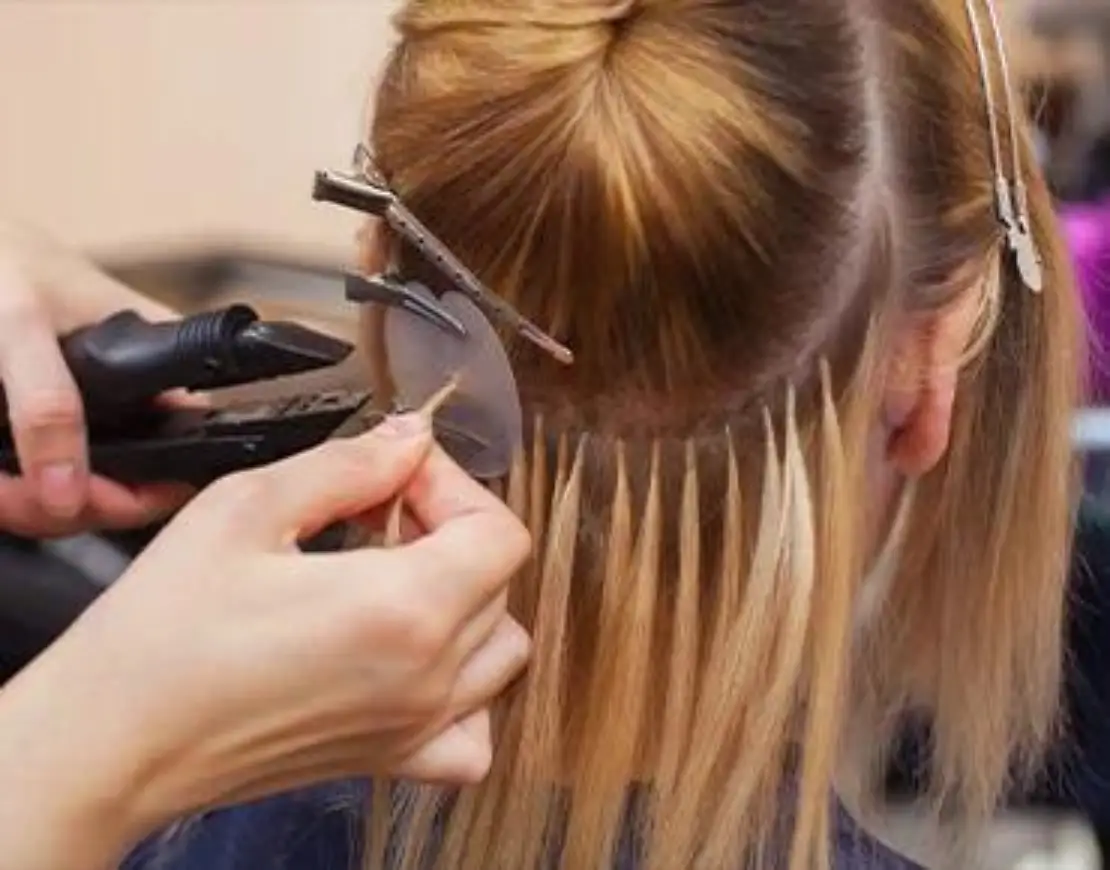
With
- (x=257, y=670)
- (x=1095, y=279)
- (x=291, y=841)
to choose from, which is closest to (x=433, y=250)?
(x=257, y=670)

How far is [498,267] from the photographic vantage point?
2.54 feet

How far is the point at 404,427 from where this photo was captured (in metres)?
0.75

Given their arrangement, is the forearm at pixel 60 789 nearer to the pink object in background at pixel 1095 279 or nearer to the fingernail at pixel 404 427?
the fingernail at pixel 404 427

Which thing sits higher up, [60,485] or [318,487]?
[318,487]

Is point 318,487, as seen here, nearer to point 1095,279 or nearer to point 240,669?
point 240,669

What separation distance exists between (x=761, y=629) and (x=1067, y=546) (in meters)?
0.28

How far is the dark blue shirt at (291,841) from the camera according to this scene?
0.89 metres

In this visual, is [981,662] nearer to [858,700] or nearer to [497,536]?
[858,700]

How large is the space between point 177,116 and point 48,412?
3.41 feet

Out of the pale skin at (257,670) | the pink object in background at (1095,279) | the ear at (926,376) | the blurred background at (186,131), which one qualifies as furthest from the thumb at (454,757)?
the blurred background at (186,131)

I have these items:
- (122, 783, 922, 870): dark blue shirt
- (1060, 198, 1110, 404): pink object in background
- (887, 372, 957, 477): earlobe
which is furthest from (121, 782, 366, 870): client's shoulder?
(1060, 198, 1110, 404): pink object in background

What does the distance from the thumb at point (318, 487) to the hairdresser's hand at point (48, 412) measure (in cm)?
24

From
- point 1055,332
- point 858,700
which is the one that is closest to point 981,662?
point 858,700

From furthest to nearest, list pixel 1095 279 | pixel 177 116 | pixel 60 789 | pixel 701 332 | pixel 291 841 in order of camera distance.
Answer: pixel 177 116, pixel 1095 279, pixel 291 841, pixel 701 332, pixel 60 789
